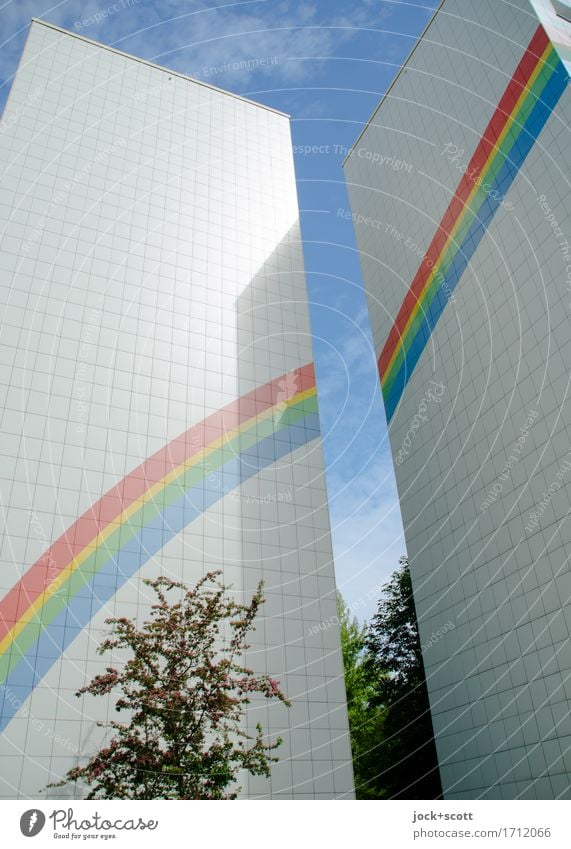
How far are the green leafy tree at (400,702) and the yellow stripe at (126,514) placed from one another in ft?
38.8

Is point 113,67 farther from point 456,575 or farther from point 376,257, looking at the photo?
point 456,575

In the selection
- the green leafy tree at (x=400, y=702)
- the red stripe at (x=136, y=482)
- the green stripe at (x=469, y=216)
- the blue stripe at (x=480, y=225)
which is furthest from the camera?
the green leafy tree at (x=400, y=702)

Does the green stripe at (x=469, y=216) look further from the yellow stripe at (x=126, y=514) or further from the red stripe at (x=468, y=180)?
the yellow stripe at (x=126, y=514)

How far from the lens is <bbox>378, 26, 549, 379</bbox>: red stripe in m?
21.1

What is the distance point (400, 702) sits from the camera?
1015 inches

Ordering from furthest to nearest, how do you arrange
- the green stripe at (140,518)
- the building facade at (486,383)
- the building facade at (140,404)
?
the building facade at (486,383) → the building facade at (140,404) → the green stripe at (140,518)

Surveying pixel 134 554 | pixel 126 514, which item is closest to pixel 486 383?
pixel 126 514

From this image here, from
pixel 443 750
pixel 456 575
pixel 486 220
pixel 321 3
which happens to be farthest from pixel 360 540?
pixel 321 3

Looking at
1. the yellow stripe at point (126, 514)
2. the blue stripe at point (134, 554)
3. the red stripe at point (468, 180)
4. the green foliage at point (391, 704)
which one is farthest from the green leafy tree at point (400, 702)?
the yellow stripe at point (126, 514)

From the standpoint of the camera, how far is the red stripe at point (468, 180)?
21.1 meters

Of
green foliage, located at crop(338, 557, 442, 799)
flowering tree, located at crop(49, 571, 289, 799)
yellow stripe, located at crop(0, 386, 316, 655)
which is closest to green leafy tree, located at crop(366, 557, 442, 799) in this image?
green foliage, located at crop(338, 557, 442, 799)

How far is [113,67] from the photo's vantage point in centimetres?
2647

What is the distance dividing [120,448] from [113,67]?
16.9 meters
